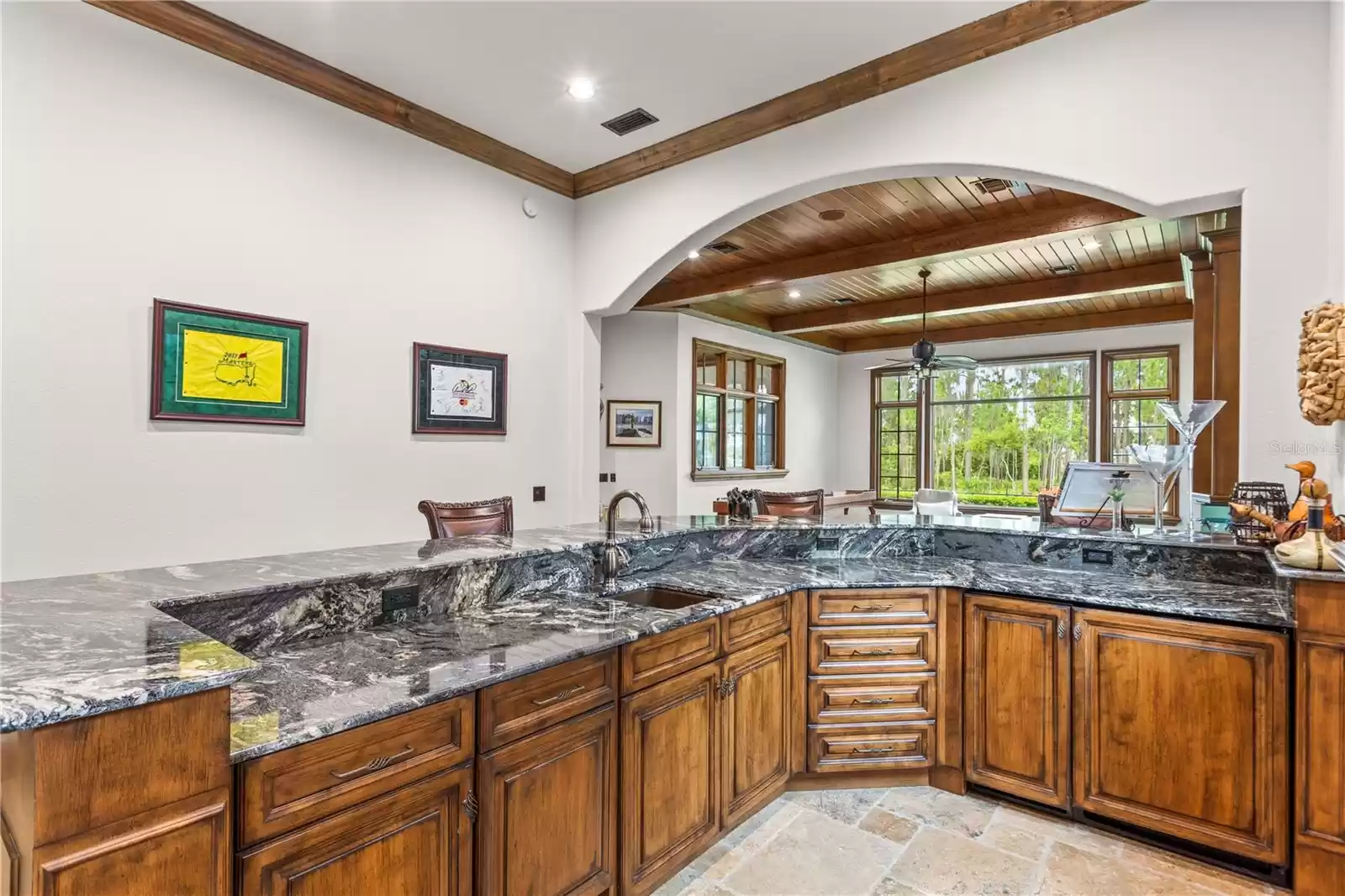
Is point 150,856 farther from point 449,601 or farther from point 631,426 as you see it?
point 631,426

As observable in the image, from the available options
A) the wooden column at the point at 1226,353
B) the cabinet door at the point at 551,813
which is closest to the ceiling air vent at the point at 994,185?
the wooden column at the point at 1226,353

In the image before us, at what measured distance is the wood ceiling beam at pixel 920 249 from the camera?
4.31 metres

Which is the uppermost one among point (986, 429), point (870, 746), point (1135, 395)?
point (1135, 395)

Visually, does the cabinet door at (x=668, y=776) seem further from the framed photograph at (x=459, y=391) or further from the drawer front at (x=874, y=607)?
the framed photograph at (x=459, y=391)

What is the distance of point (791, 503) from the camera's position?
13.7 ft

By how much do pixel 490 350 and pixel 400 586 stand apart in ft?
7.25

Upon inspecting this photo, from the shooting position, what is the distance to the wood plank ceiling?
14.2ft

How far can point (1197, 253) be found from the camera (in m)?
3.61

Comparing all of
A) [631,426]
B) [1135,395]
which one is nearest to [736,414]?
[631,426]

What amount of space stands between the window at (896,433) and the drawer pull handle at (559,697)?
822 cm

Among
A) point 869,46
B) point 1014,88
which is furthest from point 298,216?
point 1014,88

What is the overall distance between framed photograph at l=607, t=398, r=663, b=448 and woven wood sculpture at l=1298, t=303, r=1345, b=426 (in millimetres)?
5291

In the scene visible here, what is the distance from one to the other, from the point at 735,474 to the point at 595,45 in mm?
5280

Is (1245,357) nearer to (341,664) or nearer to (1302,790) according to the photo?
(1302,790)
